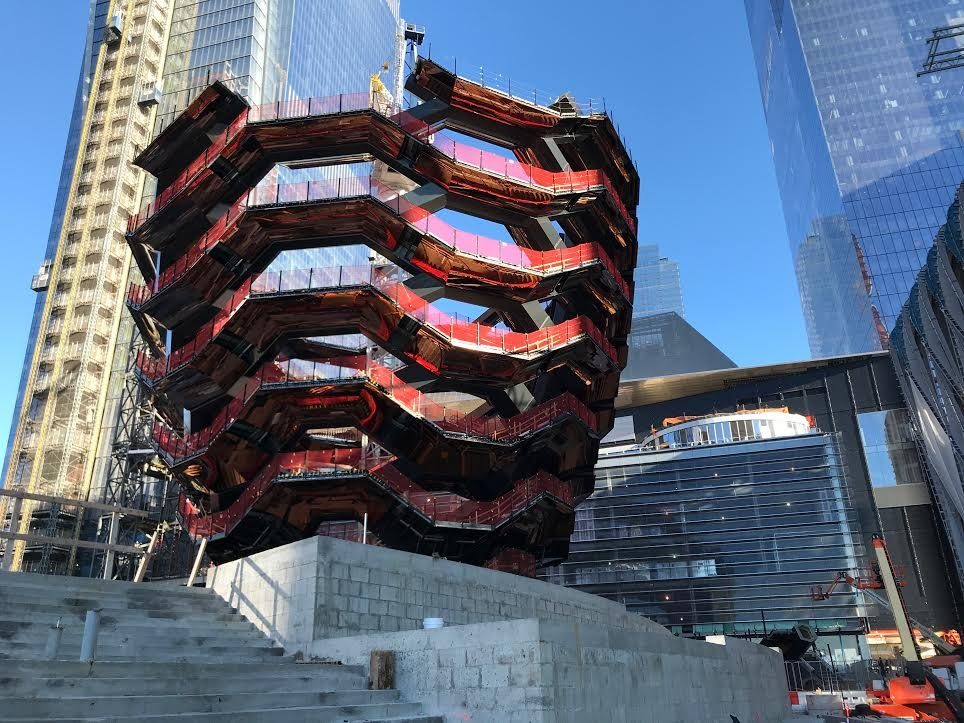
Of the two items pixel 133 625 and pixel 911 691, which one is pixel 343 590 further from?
pixel 911 691

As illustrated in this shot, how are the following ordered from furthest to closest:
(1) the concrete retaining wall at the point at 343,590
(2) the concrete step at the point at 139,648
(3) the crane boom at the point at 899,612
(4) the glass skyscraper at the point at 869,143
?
(4) the glass skyscraper at the point at 869,143 < (3) the crane boom at the point at 899,612 < (1) the concrete retaining wall at the point at 343,590 < (2) the concrete step at the point at 139,648

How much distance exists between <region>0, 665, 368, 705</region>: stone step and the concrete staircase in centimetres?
1

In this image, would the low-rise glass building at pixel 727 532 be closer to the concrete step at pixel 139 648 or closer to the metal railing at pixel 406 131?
the metal railing at pixel 406 131

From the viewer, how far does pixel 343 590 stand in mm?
16406

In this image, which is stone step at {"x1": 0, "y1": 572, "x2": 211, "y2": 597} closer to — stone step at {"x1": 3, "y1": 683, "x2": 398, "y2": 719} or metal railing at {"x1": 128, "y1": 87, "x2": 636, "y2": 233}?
stone step at {"x1": 3, "y1": 683, "x2": 398, "y2": 719}

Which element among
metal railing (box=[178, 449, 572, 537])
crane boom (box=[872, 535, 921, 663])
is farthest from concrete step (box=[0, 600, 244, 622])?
crane boom (box=[872, 535, 921, 663])

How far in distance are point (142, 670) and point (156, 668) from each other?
20 centimetres

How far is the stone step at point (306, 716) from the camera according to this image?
8617mm

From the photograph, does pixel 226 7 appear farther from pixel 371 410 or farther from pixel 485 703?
pixel 485 703

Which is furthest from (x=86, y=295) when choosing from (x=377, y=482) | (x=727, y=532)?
(x=727, y=532)

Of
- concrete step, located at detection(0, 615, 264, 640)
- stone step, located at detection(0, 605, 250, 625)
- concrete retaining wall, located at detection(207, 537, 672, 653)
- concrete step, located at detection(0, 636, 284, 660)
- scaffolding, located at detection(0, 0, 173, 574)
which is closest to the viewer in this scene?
concrete step, located at detection(0, 636, 284, 660)

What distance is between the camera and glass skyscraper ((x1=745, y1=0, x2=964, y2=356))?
101 m

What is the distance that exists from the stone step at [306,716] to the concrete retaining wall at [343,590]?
364 cm

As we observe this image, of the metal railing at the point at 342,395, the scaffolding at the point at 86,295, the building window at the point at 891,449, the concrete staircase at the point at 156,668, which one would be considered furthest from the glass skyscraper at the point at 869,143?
the concrete staircase at the point at 156,668
